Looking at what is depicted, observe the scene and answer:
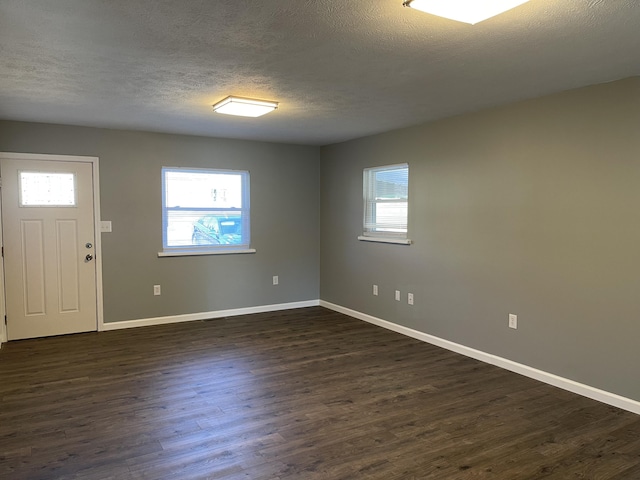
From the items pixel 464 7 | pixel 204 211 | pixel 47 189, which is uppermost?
pixel 464 7

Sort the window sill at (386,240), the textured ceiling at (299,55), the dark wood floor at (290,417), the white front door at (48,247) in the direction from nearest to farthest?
the textured ceiling at (299,55), the dark wood floor at (290,417), the white front door at (48,247), the window sill at (386,240)

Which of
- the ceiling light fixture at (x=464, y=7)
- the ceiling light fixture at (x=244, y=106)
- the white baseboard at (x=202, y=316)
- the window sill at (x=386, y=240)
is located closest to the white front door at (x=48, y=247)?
the white baseboard at (x=202, y=316)

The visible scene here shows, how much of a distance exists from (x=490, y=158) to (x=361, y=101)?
1287 mm

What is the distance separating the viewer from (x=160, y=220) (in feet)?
17.6

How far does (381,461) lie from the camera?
8.12ft

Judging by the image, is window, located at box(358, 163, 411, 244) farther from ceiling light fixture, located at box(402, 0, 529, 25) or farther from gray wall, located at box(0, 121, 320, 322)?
ceiling light fixture, located at box(402, 0, 529, 25)

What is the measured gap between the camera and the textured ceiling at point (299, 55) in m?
2.05

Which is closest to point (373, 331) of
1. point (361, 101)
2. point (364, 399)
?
point (364, 399)

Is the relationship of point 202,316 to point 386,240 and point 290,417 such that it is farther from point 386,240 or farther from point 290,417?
point 290,417

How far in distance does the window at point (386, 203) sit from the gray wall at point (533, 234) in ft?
0.43

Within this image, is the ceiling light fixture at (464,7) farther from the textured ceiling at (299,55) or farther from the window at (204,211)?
the window at (204,211)

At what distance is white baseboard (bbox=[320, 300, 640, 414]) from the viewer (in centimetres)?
316

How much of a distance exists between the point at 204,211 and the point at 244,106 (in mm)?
2311

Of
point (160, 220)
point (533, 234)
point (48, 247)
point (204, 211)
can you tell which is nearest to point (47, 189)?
point (48, 247)
